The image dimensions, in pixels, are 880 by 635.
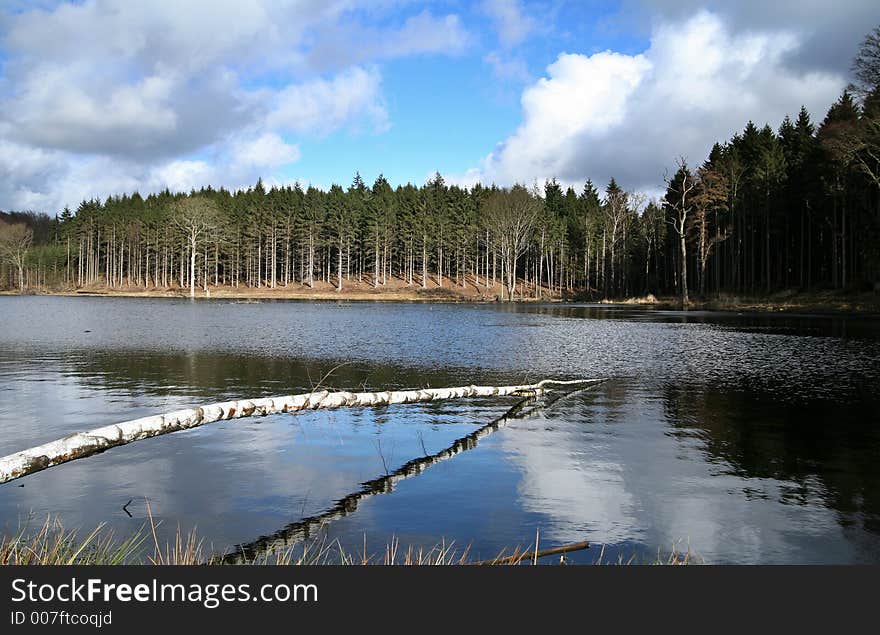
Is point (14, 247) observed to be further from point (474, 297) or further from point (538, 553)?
point (538, 553)

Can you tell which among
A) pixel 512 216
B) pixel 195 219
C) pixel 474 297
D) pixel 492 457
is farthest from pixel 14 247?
pixel 492 457

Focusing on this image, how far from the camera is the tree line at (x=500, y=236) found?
73062mm

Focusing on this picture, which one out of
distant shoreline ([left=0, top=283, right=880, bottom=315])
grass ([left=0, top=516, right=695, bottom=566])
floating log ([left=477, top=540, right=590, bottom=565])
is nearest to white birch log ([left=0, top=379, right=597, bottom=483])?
grass ([left=0, top=516, right=695, bottom=566])

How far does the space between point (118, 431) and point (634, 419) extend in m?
10.7

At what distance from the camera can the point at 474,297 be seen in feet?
359

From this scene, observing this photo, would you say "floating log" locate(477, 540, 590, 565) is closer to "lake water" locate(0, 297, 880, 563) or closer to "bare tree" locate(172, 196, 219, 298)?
"lake water" locate(0, 297, 880, 563)

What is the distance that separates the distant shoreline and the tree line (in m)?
3.04

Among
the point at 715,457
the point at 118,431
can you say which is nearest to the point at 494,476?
the point at 715,457

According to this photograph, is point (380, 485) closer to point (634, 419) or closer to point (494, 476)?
point (494, 476)

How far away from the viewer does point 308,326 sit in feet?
139

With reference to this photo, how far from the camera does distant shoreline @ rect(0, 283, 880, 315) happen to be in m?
→ 58.5

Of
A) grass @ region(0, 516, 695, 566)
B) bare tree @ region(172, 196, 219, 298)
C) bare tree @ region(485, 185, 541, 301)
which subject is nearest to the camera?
→ grass @ region(0, 516, 695, 566)

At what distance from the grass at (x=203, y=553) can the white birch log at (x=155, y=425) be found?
0.78m

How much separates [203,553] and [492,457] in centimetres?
546
